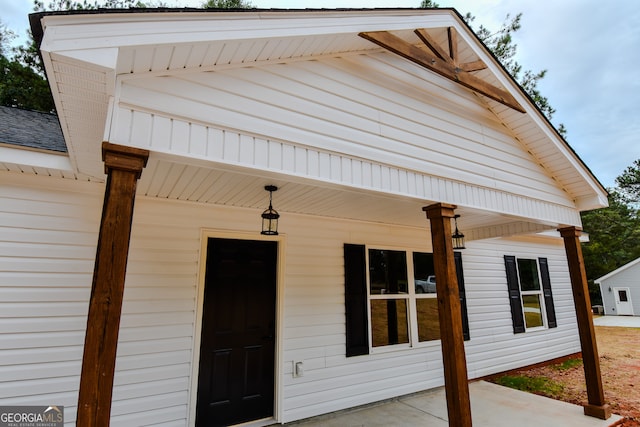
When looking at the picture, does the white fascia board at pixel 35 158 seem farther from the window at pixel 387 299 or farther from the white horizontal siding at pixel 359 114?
the window at pixel 387 299

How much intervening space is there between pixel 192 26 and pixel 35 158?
5.85 ft

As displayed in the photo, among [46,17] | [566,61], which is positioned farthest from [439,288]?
[566,61]

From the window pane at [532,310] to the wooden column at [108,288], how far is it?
734 centimetres

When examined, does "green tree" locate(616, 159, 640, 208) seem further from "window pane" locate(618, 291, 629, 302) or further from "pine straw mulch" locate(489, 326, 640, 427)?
"pine straw mulch" locate(489, 326, 640, 427)

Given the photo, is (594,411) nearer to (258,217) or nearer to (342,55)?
(258,217)

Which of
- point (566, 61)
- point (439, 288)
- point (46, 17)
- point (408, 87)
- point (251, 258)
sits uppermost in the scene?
point (566, 61)

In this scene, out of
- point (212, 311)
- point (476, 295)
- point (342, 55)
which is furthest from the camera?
point (476, 295)

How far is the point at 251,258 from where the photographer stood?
3.84 meters

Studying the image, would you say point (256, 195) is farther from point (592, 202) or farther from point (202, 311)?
point (592, 202)

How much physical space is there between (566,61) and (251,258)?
53.3m

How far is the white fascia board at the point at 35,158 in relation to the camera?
8.23ft

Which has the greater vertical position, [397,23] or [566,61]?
[566,61]

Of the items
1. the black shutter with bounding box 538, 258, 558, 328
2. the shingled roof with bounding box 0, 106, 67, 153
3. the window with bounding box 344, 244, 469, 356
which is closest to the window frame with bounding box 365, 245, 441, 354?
the window with bounding box 344, 244, 469, 356

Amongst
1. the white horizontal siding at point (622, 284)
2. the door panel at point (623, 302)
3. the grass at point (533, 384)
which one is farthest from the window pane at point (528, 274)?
the door panel at point (623, 302)
